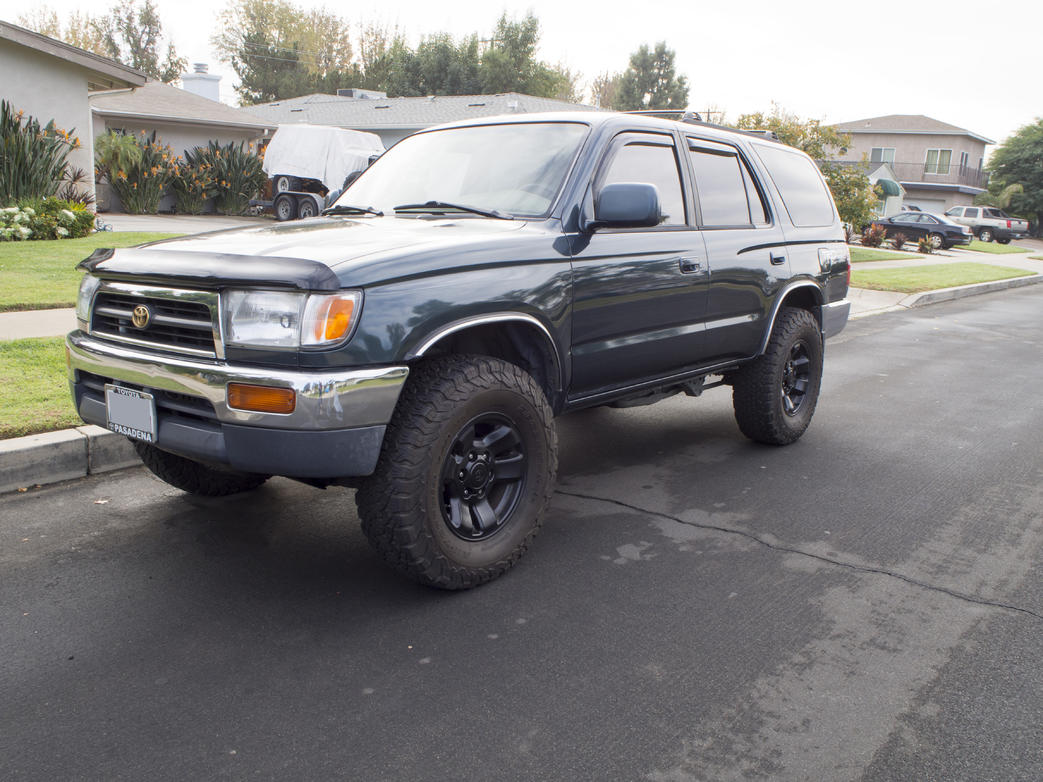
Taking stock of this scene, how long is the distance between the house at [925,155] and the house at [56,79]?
174 feet

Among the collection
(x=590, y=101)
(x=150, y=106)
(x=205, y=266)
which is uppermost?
(x=590, y=101)

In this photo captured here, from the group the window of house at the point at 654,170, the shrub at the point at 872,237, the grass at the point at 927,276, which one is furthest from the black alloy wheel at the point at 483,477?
the shrub at the point at 872,237

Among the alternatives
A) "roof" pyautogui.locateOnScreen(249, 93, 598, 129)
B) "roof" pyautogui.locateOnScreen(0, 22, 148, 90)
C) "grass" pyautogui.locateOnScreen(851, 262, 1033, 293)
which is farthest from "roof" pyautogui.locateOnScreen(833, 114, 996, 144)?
"roof" pyautogui.locateOnScreen(0, 22, 148, 90)

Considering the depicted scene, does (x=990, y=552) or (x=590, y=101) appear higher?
(x=590, y=101)

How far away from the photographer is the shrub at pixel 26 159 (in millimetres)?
14766

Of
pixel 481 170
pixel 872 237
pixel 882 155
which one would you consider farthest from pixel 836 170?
pixel 882 155

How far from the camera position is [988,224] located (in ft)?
147

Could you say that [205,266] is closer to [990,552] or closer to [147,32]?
[990,552]

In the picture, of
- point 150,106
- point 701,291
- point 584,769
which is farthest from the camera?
point 150,106

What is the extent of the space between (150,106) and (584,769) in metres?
27.8

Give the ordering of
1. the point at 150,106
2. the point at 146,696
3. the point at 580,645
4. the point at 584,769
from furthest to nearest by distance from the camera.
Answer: the point at 150,106
the point at 580,645
the point at 146,696
the point at 584,769

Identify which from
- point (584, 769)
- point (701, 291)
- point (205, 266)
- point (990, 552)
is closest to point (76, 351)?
point (205, 266)

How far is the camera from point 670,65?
65375mm

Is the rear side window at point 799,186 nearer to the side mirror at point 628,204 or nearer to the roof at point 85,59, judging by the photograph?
the side mirror at point 628,204
